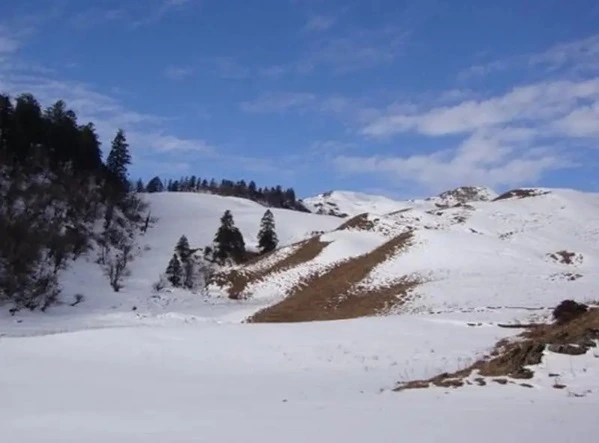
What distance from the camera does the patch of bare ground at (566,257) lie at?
4569 centimetres

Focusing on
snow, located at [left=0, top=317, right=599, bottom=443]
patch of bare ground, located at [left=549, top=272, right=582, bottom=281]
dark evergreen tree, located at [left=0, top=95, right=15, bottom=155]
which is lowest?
snow, located at [left=0, top=317, right=599, bottom=443]

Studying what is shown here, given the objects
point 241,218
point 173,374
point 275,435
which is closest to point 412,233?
point 173,374

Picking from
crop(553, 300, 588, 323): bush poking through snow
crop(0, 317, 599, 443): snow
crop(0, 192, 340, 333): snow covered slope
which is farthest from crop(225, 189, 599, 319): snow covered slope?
crop(0, 317, 599, 443): snow

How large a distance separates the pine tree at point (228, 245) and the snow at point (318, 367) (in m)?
28.9

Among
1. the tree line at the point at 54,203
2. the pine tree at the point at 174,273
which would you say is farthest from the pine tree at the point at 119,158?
the pine tree at the point at 174,273

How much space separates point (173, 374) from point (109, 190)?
7830cm

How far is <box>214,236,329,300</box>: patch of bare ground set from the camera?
54.1 meters

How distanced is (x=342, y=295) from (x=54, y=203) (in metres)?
50.6

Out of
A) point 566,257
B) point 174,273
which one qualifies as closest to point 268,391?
point 566,257

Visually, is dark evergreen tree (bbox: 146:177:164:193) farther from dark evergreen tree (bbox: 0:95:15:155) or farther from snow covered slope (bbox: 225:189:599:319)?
snow covered slope (bbox: 225:189:599:319)

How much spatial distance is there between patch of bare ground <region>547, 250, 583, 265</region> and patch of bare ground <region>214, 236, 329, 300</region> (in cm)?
2040

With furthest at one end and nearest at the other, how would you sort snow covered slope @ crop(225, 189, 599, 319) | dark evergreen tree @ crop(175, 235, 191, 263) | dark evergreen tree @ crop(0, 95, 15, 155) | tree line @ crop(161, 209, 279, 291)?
dark evergreen tree @ crop(0, 95, 15, 155)
dark evergreen tree @ crop(175, 235, 191, 263)
tree line @ crop(161, 209, 279, 291)
snow covered slope @ crop(225, 189, 599, 319)

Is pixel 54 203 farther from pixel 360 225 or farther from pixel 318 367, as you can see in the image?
pixel 318 367

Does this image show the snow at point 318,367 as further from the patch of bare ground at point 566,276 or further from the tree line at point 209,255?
the tree line at point 209,255
